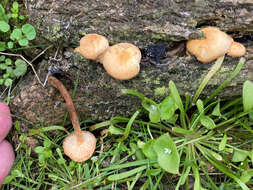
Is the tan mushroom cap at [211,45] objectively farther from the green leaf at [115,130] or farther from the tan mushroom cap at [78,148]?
the tan mushroom cap at [78,148]

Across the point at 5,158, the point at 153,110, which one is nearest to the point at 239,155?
the point at 153,110

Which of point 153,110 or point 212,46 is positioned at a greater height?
point 212,46

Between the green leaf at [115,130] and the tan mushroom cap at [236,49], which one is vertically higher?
the tan mushroom cap at [236,49]

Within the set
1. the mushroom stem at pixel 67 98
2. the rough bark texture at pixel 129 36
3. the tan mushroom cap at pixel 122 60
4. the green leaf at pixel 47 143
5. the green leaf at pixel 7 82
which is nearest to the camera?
the tan mushroom cap at pixel 122 60

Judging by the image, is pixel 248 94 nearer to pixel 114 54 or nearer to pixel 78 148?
pixel 114 54

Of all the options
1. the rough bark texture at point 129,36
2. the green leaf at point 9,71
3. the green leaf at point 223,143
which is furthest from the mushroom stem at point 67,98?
the green leaf at point 223,143

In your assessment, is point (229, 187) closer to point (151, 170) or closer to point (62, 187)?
point (151, 170)

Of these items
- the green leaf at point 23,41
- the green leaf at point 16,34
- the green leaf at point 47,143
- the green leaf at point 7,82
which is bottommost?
the green leaf at point 47,143
